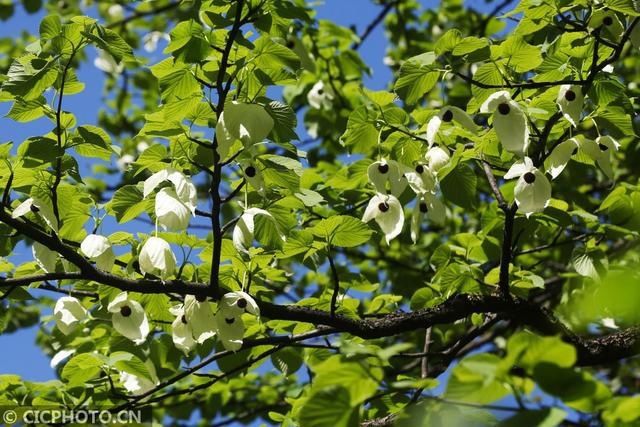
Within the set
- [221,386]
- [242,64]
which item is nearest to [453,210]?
[221,386]

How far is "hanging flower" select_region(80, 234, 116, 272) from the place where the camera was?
6.45 feet

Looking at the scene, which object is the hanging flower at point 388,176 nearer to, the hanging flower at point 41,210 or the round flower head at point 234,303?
the round flower head at point 234,303

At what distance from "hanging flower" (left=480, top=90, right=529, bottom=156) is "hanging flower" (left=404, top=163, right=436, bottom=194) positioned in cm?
27

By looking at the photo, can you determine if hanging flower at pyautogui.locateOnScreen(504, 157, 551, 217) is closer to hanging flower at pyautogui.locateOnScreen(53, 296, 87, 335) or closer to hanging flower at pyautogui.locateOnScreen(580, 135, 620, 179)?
hanging flower at pyautogui.locateOnScreen(580, 135, 620, 179)

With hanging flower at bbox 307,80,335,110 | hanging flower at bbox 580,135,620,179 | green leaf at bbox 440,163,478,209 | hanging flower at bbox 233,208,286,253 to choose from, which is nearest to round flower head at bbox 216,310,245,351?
hanging flower at bbox 233,208,286,253

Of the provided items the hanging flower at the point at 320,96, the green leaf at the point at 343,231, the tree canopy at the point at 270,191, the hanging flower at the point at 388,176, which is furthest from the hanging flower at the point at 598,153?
the hanging flower at the point at 320,96

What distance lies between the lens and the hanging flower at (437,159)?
217cm

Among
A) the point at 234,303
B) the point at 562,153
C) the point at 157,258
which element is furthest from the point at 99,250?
the point at 562,153

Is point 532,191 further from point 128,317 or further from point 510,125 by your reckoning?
point 128,317

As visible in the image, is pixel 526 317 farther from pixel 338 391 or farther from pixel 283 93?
pixel 283 93

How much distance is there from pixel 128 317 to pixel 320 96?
2.31 m

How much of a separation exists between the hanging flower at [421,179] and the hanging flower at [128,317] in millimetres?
701

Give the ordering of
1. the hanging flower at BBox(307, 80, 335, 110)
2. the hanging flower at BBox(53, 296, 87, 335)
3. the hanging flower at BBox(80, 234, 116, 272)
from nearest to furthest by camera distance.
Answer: the hanging flower at BBox(80, 234, 116, 272) → the hanging flower at BBox(53, 296, 87, 335) → the hanging flower at BBox(307, 80, 335, 110)

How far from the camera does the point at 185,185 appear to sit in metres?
1.96
